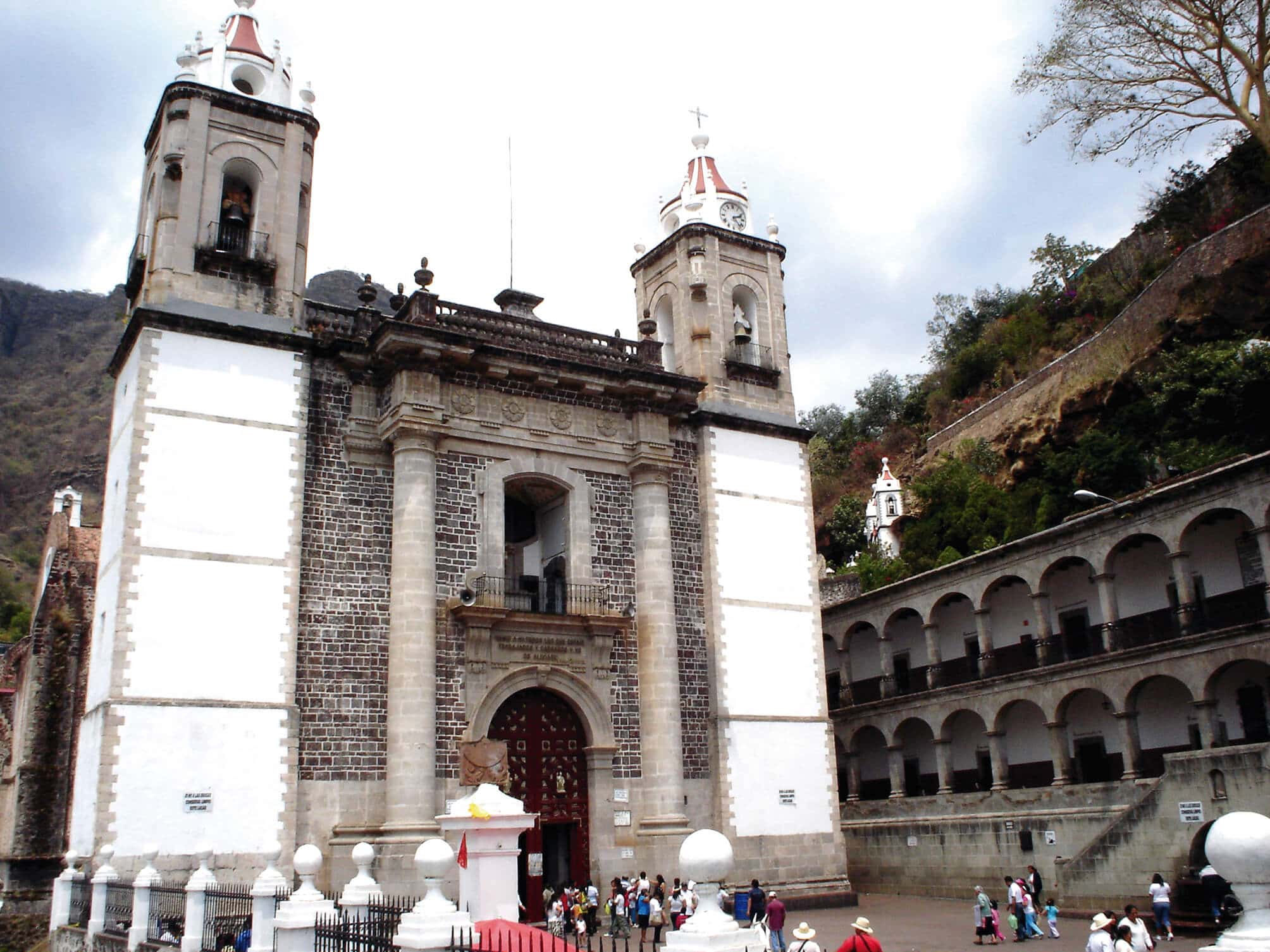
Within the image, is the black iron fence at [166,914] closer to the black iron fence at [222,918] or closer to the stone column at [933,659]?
the black iron fence at [222,918]

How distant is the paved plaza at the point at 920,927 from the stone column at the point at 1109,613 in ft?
20.0

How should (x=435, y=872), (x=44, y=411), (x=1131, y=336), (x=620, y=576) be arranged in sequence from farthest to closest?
(x=44, y=411), (x=1131, y=336), (x=620, y=576), (x=435, y=872)

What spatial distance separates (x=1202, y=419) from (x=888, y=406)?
1252 inches

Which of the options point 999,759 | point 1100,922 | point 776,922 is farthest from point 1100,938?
point 999,759

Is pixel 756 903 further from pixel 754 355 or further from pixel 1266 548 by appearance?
pixel 754 355

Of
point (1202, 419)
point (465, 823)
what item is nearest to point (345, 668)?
point (465, 823)

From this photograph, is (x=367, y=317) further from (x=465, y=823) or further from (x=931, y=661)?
(x=931, y=661)

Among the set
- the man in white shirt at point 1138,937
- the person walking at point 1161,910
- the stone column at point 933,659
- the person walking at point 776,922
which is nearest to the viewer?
the man in white shirt at point 1138,937

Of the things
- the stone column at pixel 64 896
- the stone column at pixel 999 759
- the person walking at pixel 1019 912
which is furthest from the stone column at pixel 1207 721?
the stone column at pixel 64 896

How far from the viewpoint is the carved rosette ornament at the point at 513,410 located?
21109mm


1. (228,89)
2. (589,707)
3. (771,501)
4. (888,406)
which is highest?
(888,406)

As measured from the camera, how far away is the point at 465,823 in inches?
450

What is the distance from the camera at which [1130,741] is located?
23031mm

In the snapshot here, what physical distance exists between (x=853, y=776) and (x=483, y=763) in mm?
15597
